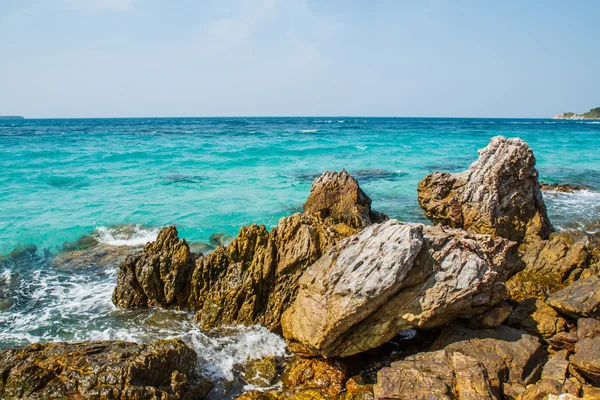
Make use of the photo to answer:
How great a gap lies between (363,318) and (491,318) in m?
2.48

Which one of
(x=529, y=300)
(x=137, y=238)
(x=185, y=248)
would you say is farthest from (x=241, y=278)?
(x=137, y=238)

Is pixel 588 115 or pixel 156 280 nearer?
pixel 156 280

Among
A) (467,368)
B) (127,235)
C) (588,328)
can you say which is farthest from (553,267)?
(127,235)

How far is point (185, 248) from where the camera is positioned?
9.91 metres

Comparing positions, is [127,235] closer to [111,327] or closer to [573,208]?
[111,327]

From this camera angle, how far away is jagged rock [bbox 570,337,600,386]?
6.02 metres

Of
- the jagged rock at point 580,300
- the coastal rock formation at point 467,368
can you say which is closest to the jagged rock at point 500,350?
the coastal rock formation at point 467,368

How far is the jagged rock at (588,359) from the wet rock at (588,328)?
39 centimetres

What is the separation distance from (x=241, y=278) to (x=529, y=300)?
610 centimetres

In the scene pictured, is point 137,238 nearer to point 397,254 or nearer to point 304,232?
point 304,232

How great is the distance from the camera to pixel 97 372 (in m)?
5.97

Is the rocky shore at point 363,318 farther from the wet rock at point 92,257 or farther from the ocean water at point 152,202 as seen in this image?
the wet rock at point 92,257

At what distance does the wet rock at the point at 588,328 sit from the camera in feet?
22.5

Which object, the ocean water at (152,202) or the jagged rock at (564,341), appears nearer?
the jagged rock at (564,341)
